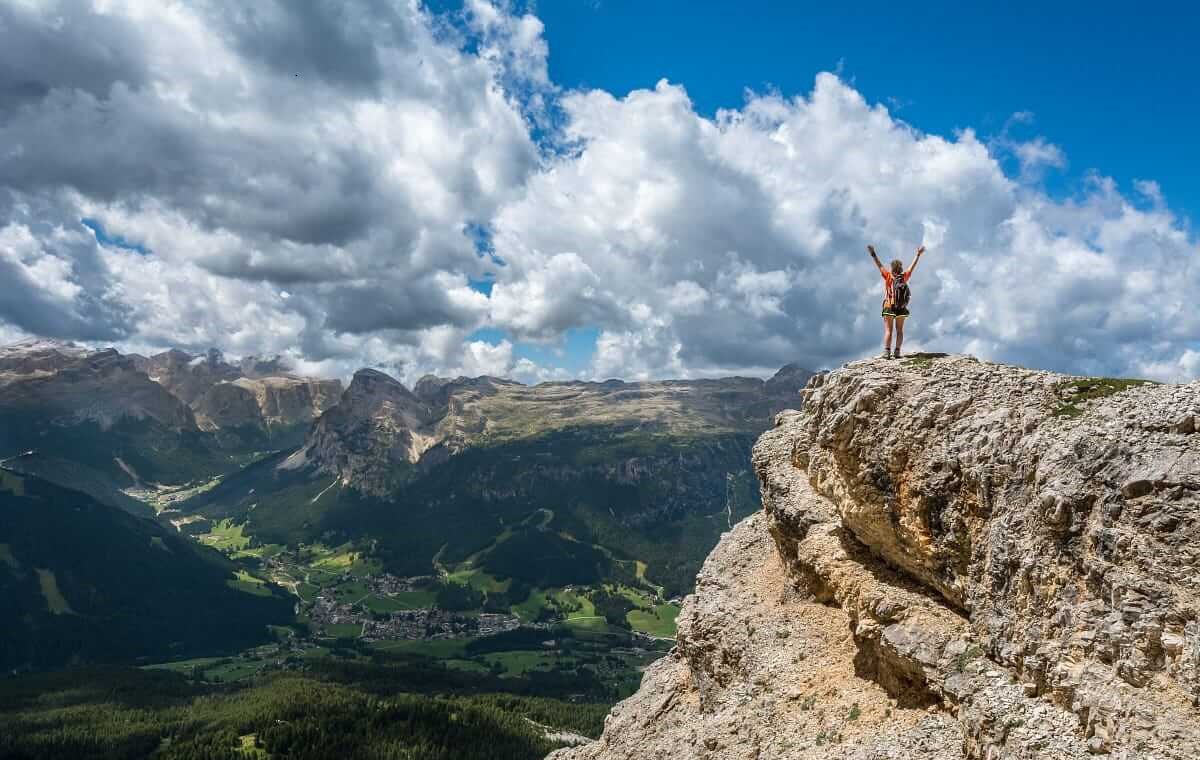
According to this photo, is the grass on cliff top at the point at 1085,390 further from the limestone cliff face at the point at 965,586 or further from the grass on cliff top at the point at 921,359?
the grass on cliff top at the point at 921,359

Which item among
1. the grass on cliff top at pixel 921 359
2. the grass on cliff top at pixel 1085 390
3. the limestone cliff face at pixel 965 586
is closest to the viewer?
the limestone cliff face at pixel 965 586

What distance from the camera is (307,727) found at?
15800cm

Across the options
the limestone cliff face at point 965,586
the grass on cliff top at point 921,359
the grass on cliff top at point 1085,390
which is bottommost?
the limestone cliff face at point 965,586

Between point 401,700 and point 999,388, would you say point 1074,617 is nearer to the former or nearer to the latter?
point 999,388

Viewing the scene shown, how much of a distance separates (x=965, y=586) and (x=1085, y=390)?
766 centimetres

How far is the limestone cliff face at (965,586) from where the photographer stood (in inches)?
622

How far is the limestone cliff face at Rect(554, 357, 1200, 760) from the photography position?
51.9 ft

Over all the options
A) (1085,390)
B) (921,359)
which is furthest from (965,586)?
(921,359)

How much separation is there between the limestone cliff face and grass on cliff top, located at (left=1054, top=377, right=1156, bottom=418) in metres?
0.08

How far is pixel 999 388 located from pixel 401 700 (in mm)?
190665

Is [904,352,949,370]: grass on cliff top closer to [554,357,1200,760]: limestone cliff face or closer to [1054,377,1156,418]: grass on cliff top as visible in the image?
[554,357,1200,760]: limestone cliff face

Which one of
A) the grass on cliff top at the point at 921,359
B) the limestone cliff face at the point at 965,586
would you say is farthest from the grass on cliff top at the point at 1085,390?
the grass on cliff top at the point at 921,359

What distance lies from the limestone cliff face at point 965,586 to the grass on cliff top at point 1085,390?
0.27 feet

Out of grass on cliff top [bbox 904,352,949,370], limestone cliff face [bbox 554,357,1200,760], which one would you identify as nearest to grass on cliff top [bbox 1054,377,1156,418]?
limestone cliff face [bbox 554,357,1200,760]
